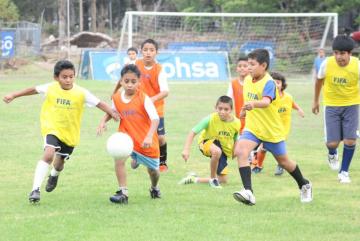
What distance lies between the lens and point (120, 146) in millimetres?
8102

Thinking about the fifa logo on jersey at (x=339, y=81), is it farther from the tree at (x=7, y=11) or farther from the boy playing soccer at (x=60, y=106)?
the tree at (x=7, y=11)

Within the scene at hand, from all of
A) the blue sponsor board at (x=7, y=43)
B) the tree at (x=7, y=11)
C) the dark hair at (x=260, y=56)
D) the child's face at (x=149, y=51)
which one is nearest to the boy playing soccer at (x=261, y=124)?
the dark hair at (x=260, y=56)

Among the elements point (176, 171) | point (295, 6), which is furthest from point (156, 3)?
point (176, 171)

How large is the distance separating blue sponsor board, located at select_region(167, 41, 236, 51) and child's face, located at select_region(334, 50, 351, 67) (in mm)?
25910

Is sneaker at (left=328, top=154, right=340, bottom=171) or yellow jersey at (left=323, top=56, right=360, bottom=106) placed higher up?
yellow jersey at (left=323, top=56, right=360, bottom=106)

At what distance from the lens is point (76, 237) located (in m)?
6.76

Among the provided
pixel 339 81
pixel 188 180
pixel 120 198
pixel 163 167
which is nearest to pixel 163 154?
pixel 163 167

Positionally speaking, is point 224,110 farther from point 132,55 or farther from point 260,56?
point 132,55

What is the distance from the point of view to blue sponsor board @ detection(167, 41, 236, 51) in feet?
118

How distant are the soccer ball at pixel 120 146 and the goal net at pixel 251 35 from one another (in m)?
25.4

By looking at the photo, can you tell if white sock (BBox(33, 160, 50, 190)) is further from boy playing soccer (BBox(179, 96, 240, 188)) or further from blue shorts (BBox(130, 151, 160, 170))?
boy playing soccer (BBox(179, 96, 240, 188))

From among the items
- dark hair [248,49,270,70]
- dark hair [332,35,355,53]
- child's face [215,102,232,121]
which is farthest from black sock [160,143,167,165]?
dark hair [248,49,270,70]

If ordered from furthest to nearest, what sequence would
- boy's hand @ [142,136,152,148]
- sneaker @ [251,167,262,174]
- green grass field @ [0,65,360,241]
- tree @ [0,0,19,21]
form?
tree @ [0,0,19,21], sneaker @ [251,167,262,174], boy's hand @ [142,136,152,148], green grass field @ [0,65,360,241]

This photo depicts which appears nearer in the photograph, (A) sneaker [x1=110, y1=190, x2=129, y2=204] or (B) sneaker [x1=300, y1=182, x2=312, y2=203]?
(A) sneaker [x1=110, y1=190, x2=129, y2=204]
